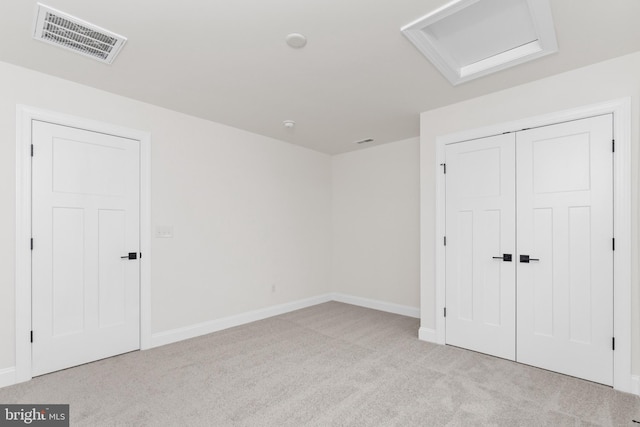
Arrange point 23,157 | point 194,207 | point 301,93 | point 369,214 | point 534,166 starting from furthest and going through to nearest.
Answer: point 369,214 → point 194,207 → point 301,93 → point 534,166 → point 23,157

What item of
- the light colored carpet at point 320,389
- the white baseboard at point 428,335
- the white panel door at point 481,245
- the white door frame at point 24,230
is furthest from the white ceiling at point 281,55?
the light colored carpet at point 320,389

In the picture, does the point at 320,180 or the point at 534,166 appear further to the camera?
the point at 320,180

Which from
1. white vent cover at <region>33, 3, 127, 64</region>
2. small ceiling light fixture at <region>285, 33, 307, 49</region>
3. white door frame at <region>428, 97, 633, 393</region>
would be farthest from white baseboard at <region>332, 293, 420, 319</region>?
white vent cover at <region>33, 3, 127, 64</region>

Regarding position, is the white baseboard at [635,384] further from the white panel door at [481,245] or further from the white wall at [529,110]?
the white panel door at [481,245]

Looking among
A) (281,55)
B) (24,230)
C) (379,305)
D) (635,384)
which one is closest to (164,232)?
(24,230)

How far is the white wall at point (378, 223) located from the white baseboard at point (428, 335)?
1.02 m

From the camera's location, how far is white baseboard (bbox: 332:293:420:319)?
4.81m

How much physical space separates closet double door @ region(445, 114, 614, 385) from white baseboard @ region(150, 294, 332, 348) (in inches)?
95.5

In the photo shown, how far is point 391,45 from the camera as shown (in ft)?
8.00

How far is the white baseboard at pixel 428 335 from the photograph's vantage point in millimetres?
3661

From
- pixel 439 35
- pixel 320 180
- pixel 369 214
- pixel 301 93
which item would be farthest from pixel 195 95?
pixel 369 214

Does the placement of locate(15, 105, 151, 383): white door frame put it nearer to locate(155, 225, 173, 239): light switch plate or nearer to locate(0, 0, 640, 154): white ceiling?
locate(0, 0, 640, 154): white ceiling

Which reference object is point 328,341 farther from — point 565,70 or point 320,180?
point 565,70

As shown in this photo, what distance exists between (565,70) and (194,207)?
13.4ft
